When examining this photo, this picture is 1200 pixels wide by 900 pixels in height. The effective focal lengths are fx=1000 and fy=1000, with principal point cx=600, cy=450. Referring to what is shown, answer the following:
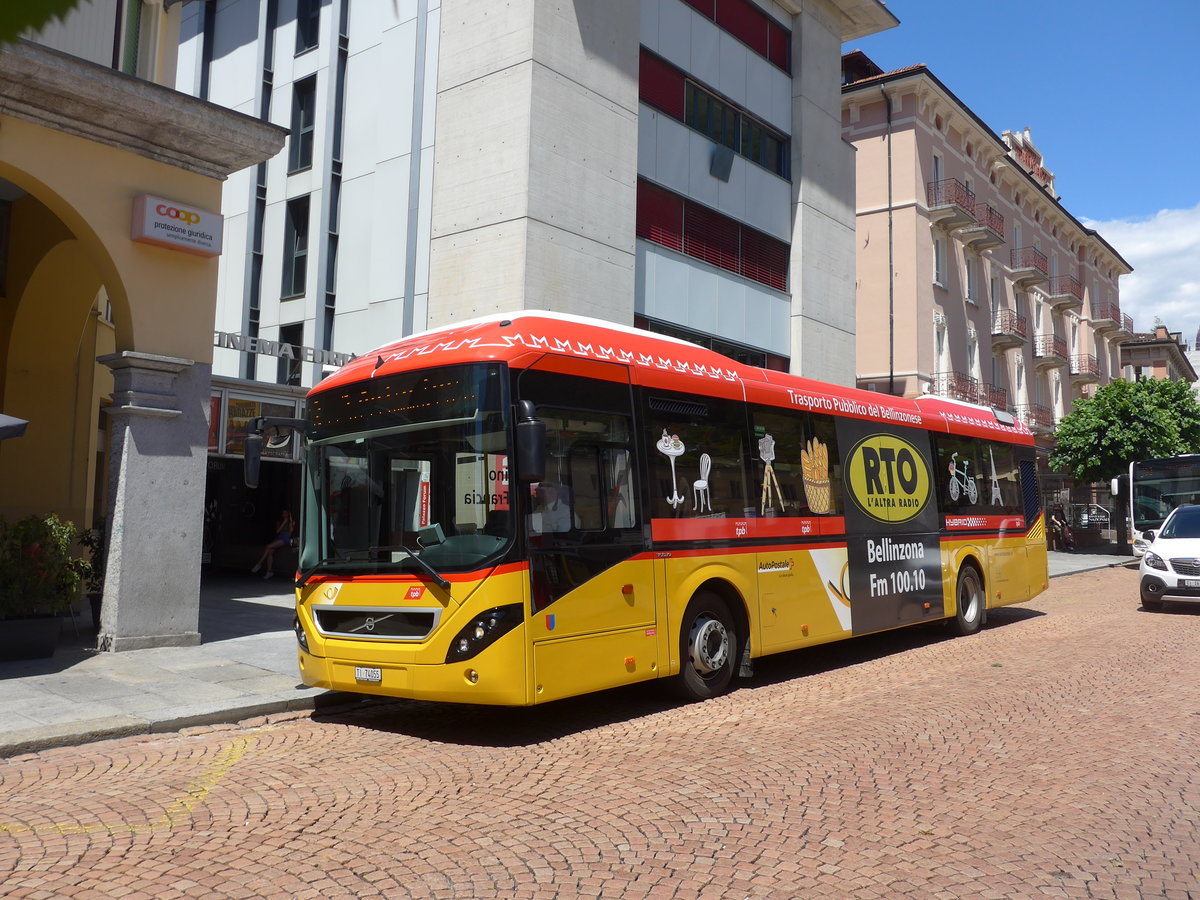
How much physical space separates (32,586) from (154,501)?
147 centimetres

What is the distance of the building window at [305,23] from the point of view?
2119 cm

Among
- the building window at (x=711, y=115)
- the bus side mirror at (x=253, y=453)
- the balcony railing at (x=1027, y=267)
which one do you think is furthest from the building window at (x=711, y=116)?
the balcony railing at (x=1027, y=267)

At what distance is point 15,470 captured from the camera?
13781 mm

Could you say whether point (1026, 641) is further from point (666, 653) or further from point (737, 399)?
point (666, 653)

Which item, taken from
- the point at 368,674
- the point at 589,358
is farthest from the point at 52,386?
the point at 589,358

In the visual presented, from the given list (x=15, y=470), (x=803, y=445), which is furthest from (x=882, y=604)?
(x=15, y=470)

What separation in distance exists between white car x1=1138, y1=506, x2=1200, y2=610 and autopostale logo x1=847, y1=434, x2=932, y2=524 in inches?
232

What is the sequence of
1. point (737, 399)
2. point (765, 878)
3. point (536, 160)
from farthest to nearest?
1. point (536, 160)
2. point (737, 399)
3. point (765, 878)

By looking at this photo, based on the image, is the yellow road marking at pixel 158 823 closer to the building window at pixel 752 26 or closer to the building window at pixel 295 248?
the building window at pixel 295 248

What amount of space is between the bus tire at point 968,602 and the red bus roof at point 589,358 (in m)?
3.77

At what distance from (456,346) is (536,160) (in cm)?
1037

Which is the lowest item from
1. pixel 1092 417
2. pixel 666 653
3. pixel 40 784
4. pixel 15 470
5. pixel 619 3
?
pixel 40 784

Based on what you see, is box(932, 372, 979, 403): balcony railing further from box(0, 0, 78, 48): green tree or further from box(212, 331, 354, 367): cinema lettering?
box(0, 0, 78, 48): green tree

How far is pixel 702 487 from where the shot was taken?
912 centimetres
